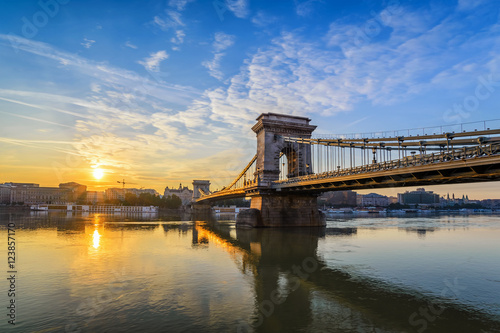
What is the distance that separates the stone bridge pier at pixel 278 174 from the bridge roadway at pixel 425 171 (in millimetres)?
10713

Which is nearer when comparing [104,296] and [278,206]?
[104,296]

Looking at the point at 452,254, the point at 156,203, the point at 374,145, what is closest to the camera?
the point at 452,254

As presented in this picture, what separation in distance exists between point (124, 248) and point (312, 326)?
2056 cm

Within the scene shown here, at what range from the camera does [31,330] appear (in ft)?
31.8

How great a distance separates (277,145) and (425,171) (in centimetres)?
2946

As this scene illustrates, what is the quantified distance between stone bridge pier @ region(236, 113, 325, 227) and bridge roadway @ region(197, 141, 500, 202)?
10713 mm

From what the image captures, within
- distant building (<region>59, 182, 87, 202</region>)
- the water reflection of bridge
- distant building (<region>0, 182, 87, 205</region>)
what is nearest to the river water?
the water reflection of bridge

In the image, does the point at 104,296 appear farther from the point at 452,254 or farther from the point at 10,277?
the point at 452,254

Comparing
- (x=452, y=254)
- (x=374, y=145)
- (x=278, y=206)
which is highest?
(x=374, y=145)

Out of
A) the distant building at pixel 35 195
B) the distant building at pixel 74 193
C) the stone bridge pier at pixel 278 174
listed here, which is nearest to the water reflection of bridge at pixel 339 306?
the stone bridge pier at pixel 278 174

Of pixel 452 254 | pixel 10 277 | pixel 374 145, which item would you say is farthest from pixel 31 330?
pixel 374 145

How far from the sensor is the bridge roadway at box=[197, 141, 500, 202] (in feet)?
60.8

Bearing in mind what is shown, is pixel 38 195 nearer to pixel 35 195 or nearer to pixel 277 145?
pixel 35 195

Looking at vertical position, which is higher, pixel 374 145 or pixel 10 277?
pixel 374 145
